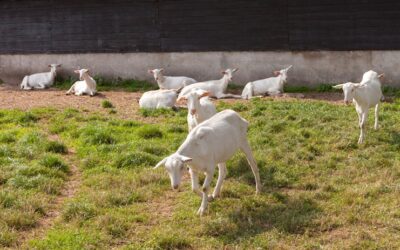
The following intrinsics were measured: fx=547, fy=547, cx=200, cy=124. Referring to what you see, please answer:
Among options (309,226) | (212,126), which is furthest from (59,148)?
(309,226)

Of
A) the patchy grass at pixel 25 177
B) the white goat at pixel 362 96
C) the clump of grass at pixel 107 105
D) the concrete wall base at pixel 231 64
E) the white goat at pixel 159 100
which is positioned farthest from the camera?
the concrete wall base at pixel 231 64

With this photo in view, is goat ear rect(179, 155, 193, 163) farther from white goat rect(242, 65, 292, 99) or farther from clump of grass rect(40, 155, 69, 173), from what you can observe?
white goat rect(242, 65, 292, 99)

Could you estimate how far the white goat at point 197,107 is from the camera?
32.9ft

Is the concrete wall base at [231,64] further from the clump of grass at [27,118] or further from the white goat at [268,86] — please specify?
the clump of grass at [27,118]

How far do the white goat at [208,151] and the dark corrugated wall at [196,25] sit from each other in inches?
444

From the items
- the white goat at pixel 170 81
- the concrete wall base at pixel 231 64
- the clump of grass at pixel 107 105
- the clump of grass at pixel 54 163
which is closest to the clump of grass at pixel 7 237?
the clump of grass at pixel 54 163

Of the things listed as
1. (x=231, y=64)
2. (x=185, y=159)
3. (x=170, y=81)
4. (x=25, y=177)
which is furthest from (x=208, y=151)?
(x=231, y=64)

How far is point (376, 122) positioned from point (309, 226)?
5.63 meters

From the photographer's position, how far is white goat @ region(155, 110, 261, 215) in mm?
7113

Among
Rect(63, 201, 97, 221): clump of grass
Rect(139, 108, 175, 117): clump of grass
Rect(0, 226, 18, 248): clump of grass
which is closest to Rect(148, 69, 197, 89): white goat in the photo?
Rect(139, 108, 175, 117): clump of grass

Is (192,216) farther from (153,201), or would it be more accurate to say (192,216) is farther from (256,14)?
(256,14)

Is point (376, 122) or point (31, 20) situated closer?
point (376, 122)

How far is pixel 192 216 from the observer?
7508mm

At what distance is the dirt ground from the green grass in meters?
2.63
